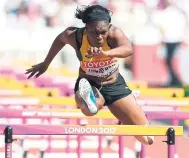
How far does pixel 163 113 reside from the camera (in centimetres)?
823

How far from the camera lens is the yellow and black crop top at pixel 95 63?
23.9 ft

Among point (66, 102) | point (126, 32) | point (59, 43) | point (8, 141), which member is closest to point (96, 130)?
point (8, 141)

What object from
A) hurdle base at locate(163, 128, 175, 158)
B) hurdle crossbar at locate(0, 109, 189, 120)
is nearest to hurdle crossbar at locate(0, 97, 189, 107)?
hurdle crossbar at locate(0, 109, 189, 120)

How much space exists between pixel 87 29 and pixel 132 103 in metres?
0.88

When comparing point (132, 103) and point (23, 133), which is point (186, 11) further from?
point (23, 133)

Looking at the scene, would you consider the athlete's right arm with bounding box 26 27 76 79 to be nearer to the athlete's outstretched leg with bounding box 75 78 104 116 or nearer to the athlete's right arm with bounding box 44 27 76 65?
the athlete's right arm with bounding box 44 27 76 65

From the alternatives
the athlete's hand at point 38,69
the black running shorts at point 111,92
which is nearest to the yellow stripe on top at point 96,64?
the black running shorts at point 111,92

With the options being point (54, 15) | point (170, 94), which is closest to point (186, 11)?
point (54, 15)

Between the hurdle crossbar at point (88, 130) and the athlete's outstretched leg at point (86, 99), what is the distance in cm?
102

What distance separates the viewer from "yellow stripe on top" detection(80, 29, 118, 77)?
7277mm

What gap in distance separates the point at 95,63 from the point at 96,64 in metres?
0.01

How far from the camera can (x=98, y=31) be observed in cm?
702

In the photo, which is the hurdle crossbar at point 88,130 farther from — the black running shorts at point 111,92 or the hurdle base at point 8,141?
the black running shorts at point 111,92

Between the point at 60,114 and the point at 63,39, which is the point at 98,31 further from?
the point at 60,114
